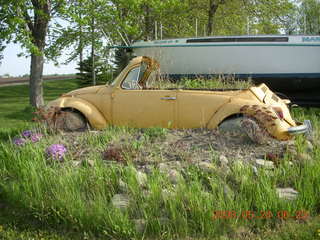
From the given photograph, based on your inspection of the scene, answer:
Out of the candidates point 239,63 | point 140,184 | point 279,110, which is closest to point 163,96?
point 279,110

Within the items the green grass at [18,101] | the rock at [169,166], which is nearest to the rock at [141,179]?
the rock at [169,166]

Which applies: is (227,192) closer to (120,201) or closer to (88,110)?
(120,201)

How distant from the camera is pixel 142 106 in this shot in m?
6.68

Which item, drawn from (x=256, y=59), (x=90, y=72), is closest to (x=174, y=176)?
(x=256, y=59)

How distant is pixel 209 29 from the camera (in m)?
20.0

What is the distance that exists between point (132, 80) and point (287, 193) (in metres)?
3.72

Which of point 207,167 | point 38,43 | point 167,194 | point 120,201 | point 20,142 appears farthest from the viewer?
point 38,43

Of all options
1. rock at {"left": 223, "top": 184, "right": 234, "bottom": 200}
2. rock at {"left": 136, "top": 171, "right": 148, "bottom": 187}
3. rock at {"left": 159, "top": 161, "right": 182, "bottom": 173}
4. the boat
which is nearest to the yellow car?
rock at {"left": 159, "top": 161, "right": 182, "bottom": 173}

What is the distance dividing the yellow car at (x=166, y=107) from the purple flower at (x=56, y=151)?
1.51 m

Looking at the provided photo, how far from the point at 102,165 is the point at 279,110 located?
2.97 m

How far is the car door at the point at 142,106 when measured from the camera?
655 centimetres

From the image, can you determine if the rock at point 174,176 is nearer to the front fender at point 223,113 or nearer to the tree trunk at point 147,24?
the front fender at point 223,113

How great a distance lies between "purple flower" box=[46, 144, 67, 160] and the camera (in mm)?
5352

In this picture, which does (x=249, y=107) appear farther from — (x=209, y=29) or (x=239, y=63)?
(x=209, y=29)
